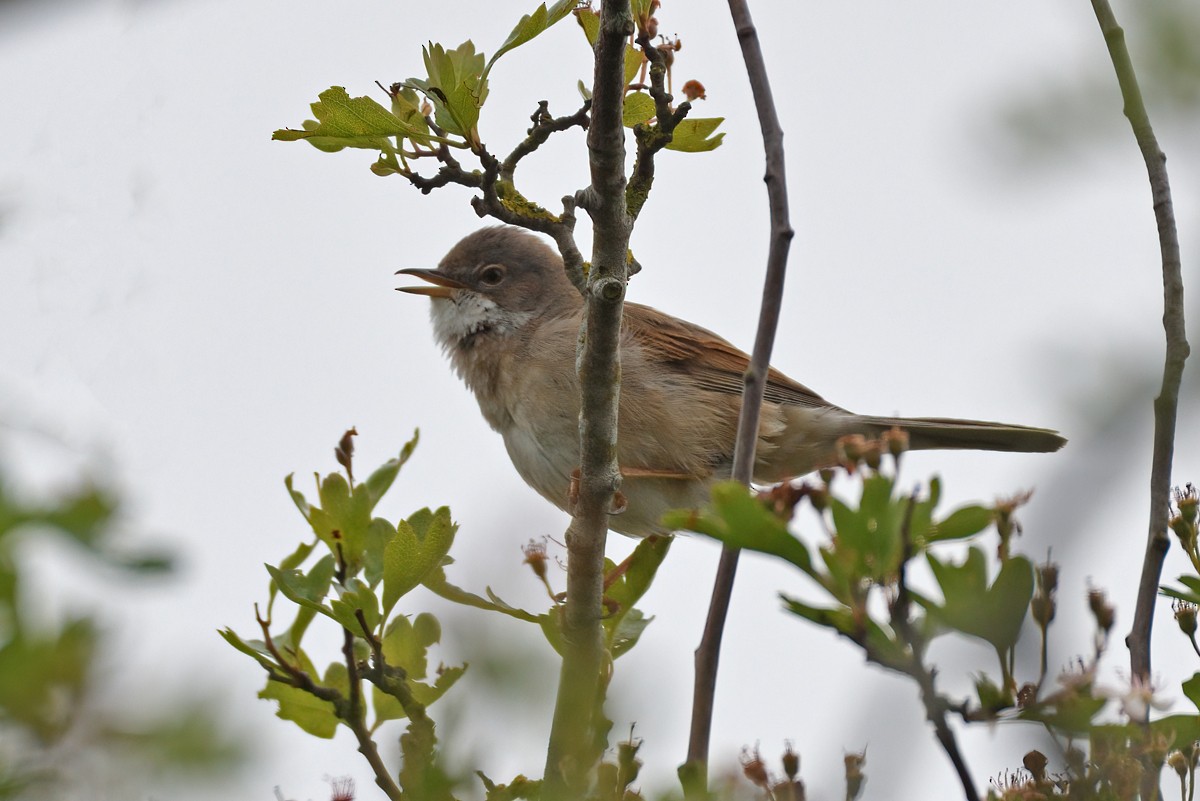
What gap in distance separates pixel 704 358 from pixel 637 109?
308cm

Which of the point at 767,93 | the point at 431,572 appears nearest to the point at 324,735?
the point at 431,572

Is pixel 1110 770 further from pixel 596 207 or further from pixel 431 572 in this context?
pixel 596 207

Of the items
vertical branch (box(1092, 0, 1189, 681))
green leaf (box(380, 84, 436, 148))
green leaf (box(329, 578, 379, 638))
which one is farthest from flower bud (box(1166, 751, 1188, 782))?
green leaf (box(380, 84, 436, 148))

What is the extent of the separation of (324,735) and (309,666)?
0.20 m

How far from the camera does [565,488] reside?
19.9 feet

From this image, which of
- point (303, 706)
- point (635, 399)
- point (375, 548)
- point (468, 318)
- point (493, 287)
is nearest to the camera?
point (375, 548)

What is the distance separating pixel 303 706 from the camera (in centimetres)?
345

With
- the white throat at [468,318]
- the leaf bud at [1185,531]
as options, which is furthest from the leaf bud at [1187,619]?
the white throat at [468,318]

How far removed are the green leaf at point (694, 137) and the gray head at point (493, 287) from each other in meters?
2.97

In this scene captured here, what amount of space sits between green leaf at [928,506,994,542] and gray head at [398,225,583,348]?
4860mm

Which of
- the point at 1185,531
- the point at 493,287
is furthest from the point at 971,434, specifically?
the point at 1185,531

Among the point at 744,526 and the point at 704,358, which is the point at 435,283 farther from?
the point at 744,526

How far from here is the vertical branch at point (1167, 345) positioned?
2670 mm

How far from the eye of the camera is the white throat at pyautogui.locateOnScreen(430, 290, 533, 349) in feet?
22.0
